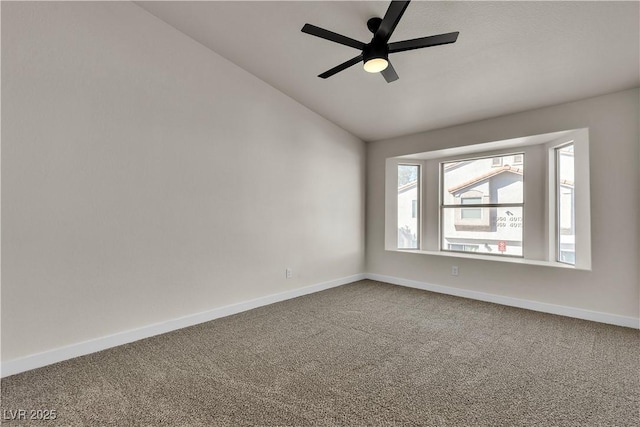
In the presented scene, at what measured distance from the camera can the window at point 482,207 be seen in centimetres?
427

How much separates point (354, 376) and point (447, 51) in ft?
9.62

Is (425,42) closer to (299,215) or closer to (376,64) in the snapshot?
(376,64)

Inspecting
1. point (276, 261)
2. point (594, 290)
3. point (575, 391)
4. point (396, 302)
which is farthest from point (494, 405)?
point (276, 261)

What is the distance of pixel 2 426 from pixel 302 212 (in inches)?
127

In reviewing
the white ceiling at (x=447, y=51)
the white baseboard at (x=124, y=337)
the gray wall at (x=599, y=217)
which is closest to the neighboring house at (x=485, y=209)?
the gray wall at (x=599, y=217)

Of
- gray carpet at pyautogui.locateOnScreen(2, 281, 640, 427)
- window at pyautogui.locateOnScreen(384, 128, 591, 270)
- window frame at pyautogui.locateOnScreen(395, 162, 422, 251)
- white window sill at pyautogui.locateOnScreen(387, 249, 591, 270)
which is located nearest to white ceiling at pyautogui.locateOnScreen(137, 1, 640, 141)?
window at pyautogui.locateOnScreen(384, 128, 591, 270)

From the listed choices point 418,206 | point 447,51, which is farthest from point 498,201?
point 447,51

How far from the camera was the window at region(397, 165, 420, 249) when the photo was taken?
5.16 metres

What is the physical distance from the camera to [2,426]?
1.65 m

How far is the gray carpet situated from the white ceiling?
2.50m

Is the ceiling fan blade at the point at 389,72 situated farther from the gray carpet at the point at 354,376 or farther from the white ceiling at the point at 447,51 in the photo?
the gray carpet at the point at 354,376

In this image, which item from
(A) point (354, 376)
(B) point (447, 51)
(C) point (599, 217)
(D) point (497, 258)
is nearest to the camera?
(A) point (354, 376)

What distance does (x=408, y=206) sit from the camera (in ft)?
17.0

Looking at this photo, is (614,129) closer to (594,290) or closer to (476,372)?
(594,290)
